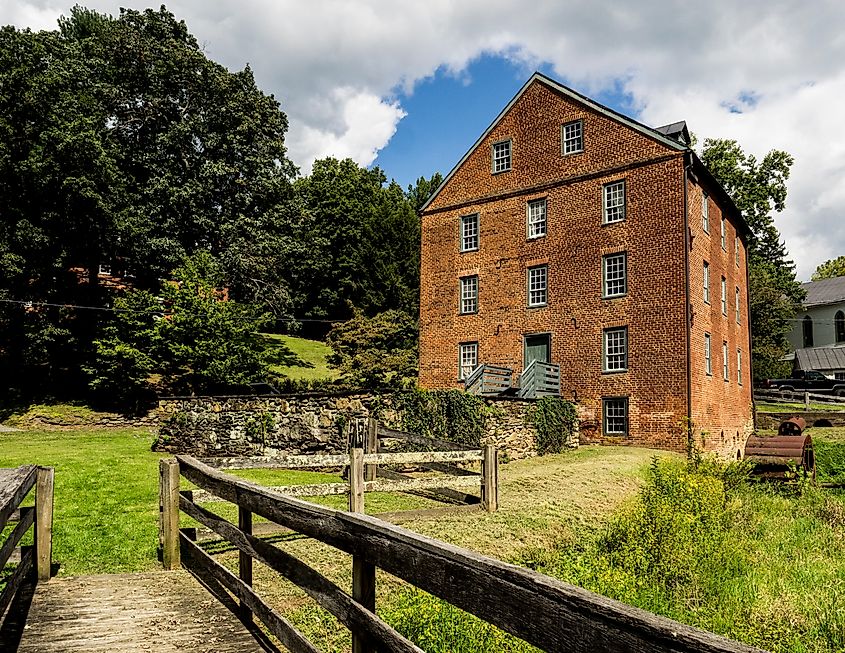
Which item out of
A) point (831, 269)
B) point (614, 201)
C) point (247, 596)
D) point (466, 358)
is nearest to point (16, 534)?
point (247, 596)

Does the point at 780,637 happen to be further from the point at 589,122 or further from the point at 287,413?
the point at 589,122

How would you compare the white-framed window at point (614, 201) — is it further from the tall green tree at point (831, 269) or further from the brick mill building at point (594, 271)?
the tall green tree at point (831, 269)

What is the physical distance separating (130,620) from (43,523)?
2112 mm

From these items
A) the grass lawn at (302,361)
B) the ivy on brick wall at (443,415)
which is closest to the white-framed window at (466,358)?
the ivy on brick wall at (443,415)

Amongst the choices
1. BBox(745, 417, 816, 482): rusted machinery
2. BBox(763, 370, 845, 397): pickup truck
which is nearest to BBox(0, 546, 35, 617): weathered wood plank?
BBox(745, 417, 816, 482): rusted machinery

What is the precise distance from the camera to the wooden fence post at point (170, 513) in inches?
279

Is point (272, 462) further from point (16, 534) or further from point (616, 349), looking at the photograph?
point (616, 349)

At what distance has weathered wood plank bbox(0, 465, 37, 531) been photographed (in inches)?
182

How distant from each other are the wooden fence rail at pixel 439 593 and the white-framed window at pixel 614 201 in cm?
2217

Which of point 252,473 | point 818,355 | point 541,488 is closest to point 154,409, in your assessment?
point 252,473

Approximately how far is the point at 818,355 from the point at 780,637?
5841cm

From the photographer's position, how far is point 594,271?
83.8 feet

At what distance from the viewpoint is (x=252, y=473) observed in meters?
16.0

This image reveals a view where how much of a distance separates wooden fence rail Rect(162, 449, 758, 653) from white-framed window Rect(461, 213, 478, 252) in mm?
24353
